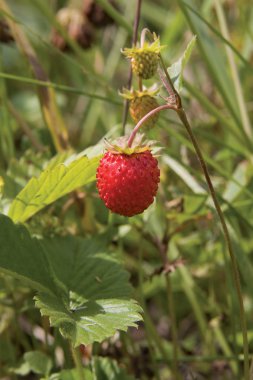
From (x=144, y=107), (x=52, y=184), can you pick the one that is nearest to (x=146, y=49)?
(x=144, y=107)

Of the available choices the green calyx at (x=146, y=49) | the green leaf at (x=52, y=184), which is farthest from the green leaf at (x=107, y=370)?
the green calyx at (x=146, y=49)

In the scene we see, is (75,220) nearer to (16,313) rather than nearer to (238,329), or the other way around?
(16,313)

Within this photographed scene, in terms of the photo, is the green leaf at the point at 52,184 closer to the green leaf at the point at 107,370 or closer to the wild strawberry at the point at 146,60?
the wild strawberry at the point at 146,60

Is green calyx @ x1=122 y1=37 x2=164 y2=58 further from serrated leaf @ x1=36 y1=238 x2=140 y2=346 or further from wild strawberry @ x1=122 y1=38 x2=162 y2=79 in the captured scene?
serrated leaf @ x1=36 y1=238 x2=140 y2=346

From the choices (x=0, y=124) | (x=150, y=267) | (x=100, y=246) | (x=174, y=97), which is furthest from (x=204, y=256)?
(x=174, y=97)

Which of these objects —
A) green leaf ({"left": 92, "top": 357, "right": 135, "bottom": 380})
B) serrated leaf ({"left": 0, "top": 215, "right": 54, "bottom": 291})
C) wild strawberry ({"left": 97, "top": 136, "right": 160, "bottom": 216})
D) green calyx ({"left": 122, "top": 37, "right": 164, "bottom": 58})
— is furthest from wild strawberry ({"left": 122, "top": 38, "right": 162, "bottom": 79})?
green leaf ({"left": 92, "top": 357, "right": 135, "bottom": 380})

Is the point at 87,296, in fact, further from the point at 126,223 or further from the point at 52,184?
the point at 126,223
